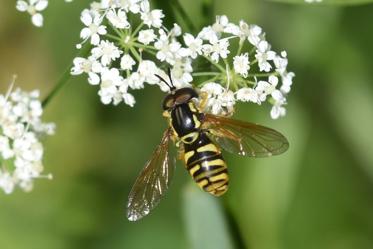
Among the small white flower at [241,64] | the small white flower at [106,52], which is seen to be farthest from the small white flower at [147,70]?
the small white flower at [241,64]

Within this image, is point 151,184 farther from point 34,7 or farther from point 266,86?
point 34,7

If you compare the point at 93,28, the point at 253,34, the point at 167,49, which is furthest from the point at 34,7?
the point at 253,34

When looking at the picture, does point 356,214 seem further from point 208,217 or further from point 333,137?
point 208,217

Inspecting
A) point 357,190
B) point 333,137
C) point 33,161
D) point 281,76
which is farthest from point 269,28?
point 33,161

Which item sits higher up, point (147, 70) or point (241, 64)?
point (147, 70)

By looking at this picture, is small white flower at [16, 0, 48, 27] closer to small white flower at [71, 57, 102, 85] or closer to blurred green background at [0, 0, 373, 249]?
small white flower at [71, 57, 102, 85]

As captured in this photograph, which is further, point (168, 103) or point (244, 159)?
point (244, 159)

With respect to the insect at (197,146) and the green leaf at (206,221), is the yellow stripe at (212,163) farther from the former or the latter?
the green leaf at (206,221)
